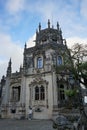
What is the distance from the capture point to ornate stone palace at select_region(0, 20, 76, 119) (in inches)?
1118

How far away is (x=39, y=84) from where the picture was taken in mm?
30297

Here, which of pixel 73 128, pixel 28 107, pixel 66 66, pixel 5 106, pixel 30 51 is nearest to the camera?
pixel 73 128

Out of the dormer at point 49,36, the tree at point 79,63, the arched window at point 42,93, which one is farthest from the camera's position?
the dormer at point 49,36

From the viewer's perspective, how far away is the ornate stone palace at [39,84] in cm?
2841

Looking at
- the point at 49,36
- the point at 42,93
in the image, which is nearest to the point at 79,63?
the point at 42,93

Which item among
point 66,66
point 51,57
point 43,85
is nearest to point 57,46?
point 51,57

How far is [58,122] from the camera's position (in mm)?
13414

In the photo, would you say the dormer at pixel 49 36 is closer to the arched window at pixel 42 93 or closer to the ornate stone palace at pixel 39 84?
the ornate stone palace at pixel 39 84

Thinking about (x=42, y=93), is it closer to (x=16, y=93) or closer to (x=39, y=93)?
(x=39, y=93)

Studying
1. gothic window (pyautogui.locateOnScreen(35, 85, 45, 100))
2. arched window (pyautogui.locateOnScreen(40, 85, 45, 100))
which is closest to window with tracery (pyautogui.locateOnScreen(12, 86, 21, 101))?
gothic window (pyautogui.locateOnScreen(35, 85, 45, 100))

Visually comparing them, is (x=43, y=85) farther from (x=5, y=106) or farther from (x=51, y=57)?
(x=5, y=106)

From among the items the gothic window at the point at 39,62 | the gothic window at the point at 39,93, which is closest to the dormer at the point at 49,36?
the gothic window at the point at 39,62

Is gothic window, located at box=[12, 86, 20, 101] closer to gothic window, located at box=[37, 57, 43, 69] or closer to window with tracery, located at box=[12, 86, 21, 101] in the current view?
window with tracery, located at box=[12, 86, 21, 101]

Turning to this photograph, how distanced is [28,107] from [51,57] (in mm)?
9368
